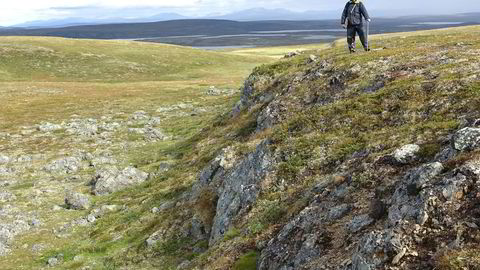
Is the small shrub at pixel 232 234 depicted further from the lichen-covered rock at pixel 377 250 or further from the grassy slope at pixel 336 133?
the lichen-covered rock at pixel 377 250

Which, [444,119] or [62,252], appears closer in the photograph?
[444,119]

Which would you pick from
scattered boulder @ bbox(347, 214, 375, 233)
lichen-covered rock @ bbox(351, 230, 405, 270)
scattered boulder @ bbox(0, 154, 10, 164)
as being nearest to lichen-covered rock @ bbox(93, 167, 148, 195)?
scattered boulder @ bbox(0, 154, 10, 164)

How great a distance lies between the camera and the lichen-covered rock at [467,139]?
39.0 feet

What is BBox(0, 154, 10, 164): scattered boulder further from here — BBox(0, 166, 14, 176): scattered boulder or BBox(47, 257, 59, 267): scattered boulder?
BBox(47, 257, 59, 267): scattered boulder

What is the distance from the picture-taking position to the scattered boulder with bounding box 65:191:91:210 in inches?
1284

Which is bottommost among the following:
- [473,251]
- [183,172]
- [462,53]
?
[183,172]

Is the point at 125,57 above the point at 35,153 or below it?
above

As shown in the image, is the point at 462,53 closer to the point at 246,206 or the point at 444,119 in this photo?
the point at 444,119

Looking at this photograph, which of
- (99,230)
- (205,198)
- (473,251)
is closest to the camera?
(473,251)

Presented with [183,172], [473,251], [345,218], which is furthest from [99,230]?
[473,251]

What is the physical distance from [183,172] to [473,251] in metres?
26.3

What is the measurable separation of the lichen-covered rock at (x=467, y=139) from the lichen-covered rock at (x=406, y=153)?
175cm

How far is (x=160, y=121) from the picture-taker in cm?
6159

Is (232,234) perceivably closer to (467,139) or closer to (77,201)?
(467,139)
